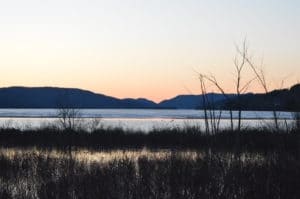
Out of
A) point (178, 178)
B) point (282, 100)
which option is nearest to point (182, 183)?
point (178, 178)

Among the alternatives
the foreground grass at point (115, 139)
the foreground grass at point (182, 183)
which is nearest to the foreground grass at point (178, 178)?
the foreground grass at point (182, 183)

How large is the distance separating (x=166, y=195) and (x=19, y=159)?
8.80 m

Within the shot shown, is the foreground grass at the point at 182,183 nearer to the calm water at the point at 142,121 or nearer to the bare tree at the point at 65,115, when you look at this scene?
the calm water at the point at 142,121

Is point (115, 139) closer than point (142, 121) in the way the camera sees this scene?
Yes

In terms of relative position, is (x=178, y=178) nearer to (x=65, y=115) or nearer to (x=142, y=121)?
(x=65, y=115)

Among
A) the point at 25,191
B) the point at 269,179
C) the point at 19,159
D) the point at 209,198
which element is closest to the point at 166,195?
the point at 209,198

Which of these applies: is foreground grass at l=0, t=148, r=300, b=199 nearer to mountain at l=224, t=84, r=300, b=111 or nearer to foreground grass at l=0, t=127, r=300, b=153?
mountain at l=224, t=84, r=300, b=111

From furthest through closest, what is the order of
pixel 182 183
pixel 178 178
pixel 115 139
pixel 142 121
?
pixel 142 121
pixel 115 139
pixel 178 178
pixel 182 183

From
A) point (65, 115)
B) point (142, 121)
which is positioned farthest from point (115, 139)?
point (142, 121)

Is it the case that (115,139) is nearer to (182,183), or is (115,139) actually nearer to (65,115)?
(65,115)

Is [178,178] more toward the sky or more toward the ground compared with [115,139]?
more toward the ground

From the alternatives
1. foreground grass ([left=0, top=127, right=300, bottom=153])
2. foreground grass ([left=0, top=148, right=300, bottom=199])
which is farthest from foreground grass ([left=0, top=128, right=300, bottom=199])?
foreground grass ([left=0, top=127, right=300, bottom=153])

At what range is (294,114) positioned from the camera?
14.6 metres

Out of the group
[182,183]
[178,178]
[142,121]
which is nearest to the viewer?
[182,183]
